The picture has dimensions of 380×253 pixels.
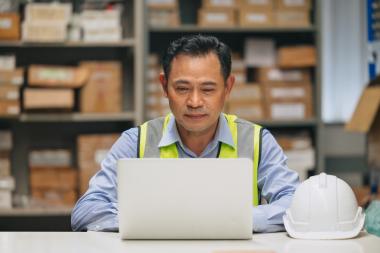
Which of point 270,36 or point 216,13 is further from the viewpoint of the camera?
point 270,36

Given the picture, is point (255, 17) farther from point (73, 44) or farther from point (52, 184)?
point (52, 184)

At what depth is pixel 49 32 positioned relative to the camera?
383cm

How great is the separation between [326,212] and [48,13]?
2603 mm

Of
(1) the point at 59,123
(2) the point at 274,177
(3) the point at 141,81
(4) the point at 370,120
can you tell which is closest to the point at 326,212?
(2) the point at 274,177

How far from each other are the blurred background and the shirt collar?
1.49 m

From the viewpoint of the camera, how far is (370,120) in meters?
3.38

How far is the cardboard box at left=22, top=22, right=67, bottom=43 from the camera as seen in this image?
3822mm

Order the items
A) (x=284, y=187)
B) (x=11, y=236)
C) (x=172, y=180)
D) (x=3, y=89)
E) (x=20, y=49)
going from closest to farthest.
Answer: (x=172, y=180) → (x=11, y=236) → (x=284, y=187) → (x=3, y=89) → (x=20, y=49)

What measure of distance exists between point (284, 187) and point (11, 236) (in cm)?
81

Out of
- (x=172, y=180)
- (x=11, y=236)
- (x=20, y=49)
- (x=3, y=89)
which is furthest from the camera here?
(x=20, y=49)

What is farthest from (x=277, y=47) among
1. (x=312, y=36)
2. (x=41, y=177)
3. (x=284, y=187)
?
(x=284, y=187)

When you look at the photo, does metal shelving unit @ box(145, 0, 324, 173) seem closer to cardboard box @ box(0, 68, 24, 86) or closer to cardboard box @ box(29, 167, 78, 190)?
cardboard box @ box(0, 68, 24, 86)

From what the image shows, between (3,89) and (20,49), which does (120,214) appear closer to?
(3,89)

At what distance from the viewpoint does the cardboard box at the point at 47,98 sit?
12.5ft
